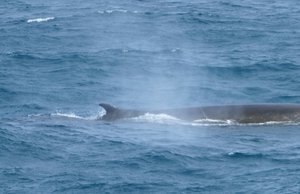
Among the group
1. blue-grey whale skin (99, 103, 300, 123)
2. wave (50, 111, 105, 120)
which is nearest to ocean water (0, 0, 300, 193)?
wave (50, 111, 105, 120)

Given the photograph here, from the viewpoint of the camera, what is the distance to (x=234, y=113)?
40125 millimetres

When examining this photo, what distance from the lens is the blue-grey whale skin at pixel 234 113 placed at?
3934 centimetres

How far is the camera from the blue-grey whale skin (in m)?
39.3

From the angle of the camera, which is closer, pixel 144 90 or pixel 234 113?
pixel 234 113

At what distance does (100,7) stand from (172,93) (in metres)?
30.2

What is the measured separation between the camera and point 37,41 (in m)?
63.5

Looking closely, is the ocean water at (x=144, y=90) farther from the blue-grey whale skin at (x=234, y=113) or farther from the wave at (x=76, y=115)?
the blue-grey whale skin at (x=234, y=113)

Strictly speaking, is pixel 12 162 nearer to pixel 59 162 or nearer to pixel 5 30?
pixel 59 162

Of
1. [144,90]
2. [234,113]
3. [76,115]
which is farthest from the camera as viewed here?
[144,90]

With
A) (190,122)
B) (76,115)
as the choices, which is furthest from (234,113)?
(76,115)

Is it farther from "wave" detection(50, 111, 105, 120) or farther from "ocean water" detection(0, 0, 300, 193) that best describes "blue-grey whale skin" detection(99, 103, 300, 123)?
"wave" detection(50, 111, 105, 120)

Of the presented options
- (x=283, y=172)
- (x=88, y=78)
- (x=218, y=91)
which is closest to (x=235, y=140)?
(x=283, y=172)

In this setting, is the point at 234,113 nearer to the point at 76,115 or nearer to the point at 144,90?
the point at 76,115

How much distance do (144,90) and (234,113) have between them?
10.9m
